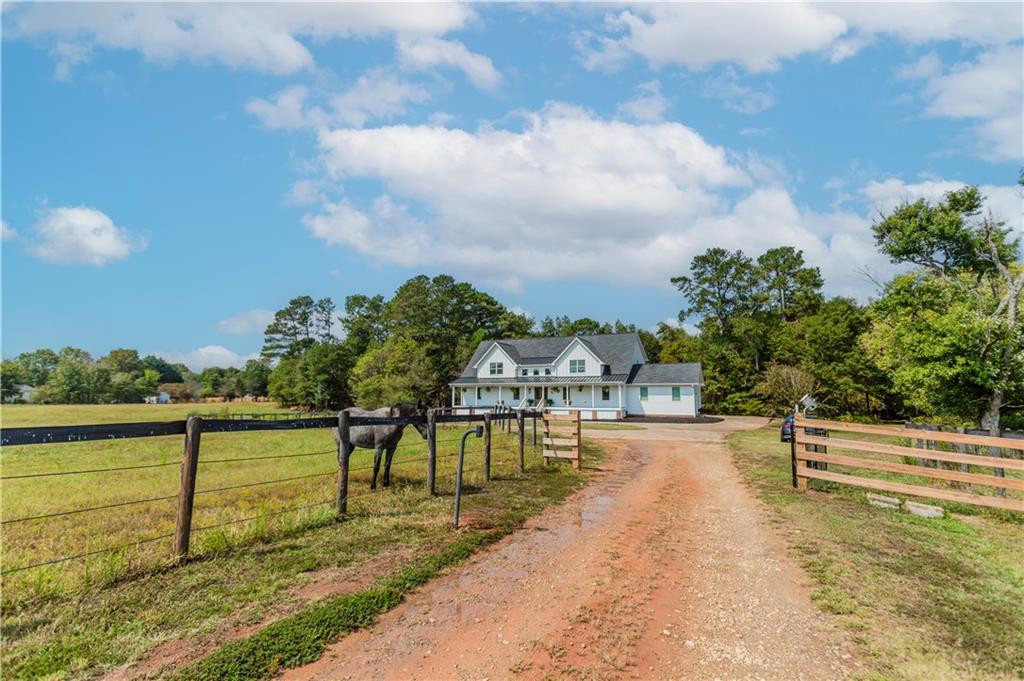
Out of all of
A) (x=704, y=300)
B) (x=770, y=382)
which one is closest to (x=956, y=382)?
(x=770, y=382)

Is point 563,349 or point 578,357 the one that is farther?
point 563,349

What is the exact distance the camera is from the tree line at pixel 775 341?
17250 mm

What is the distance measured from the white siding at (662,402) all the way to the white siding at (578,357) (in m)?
3.17

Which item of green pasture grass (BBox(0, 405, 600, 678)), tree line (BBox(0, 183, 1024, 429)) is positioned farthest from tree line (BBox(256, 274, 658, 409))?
green pasture grass (BBox(0, 405, 600, 678))

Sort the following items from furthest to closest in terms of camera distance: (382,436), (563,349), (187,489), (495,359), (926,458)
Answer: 1. (495,359)
2. (563,349)
3. (382,436)
4. (926,458)
5. (187,489)

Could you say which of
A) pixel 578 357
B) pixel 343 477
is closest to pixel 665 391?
pixel 578 357

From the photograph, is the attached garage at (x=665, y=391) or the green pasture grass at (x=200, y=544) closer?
the green pasture grass at (x=200, y=544)

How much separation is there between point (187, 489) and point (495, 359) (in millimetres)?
39614

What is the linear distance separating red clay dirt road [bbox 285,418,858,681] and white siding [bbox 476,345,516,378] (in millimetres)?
36492

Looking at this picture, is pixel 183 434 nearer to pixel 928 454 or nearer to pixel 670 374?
pixel 928 454

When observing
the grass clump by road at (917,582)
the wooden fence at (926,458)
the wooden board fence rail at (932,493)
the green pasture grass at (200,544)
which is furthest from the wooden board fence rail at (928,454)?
the green pasture grass at (200,544)

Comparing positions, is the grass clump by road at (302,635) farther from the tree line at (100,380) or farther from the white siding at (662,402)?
the tree line at (100,380)

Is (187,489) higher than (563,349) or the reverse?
the reverse

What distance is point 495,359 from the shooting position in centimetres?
4512
